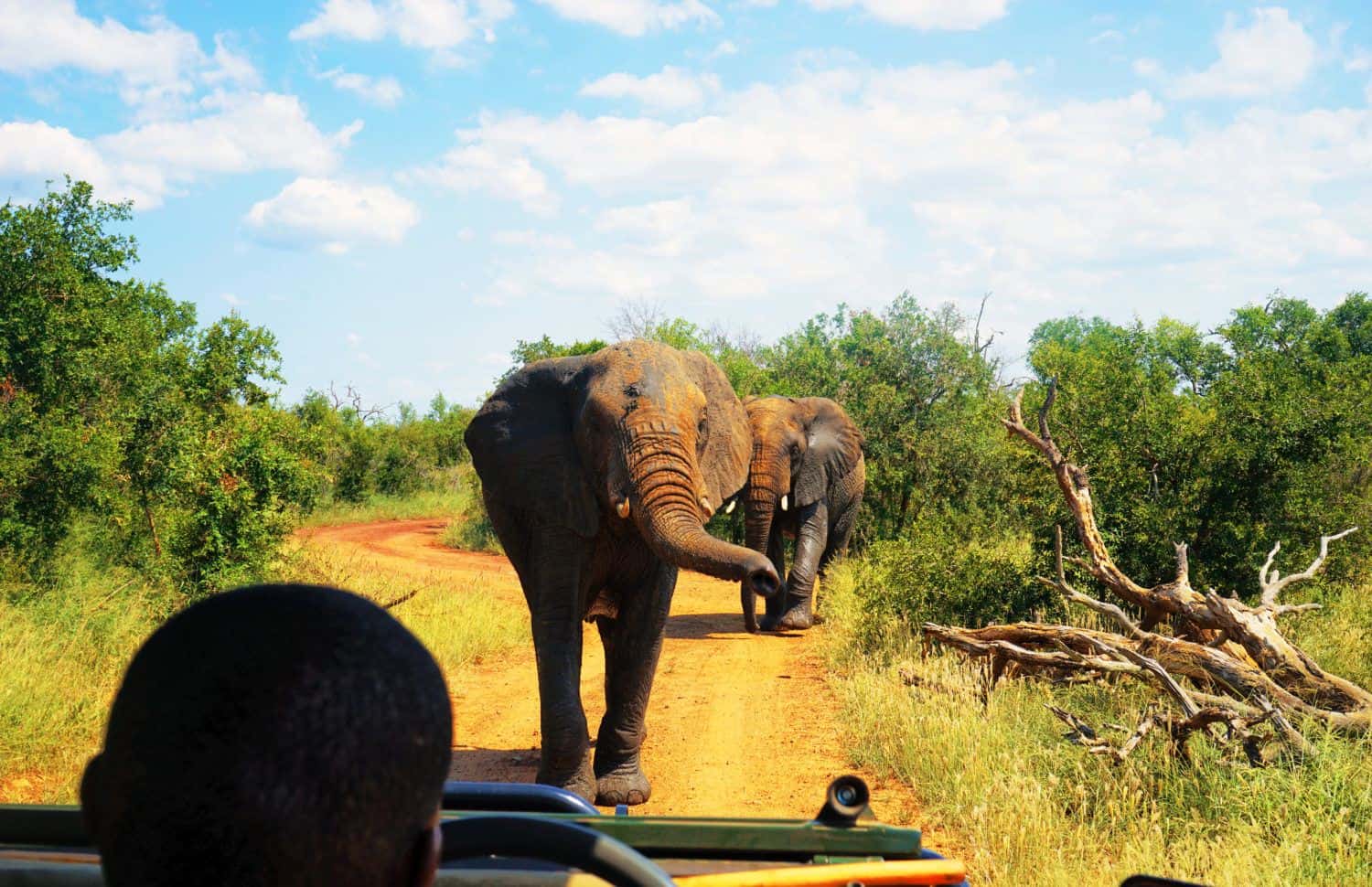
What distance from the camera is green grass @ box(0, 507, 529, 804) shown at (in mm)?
6898

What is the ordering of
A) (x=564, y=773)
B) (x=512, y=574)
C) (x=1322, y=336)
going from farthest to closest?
(x=1322, y=336)
(x=512, y=574)
(x=564, y=773)

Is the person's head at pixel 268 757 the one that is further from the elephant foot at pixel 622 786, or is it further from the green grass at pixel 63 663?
the green grass at pixel 63 663

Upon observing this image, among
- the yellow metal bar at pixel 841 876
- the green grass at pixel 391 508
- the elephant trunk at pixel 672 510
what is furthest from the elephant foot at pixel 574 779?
the green grass at pixel 391 508

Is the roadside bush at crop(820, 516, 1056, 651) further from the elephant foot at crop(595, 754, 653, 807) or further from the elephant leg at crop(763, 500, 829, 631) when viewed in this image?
the elephant foot at crop(595, 754, 653, 807)

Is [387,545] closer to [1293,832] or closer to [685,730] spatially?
[685,730]

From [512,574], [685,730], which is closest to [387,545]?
[512,574]

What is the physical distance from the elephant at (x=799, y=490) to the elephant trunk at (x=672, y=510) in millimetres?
6808

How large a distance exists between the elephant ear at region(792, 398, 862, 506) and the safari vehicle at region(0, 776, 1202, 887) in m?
11.4

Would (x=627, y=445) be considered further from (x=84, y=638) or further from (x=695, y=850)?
(x=84, y=638)

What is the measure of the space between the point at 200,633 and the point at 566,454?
199 inches

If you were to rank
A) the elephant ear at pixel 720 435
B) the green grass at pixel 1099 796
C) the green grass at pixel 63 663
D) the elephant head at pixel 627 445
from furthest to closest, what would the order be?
the green grass at pixel 63 663 < the elephant ear at pixel 720 435 < the elephant head at pixel 627 445 < the green grass at pixel 1099 796

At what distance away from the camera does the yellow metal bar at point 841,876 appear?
1.71 meters

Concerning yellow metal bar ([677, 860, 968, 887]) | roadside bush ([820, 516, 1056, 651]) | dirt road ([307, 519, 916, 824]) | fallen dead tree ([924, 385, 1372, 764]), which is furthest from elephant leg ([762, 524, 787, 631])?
yellow metal bar ([677, 860, 968, 887])

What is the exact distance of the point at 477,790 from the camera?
2143 mm
